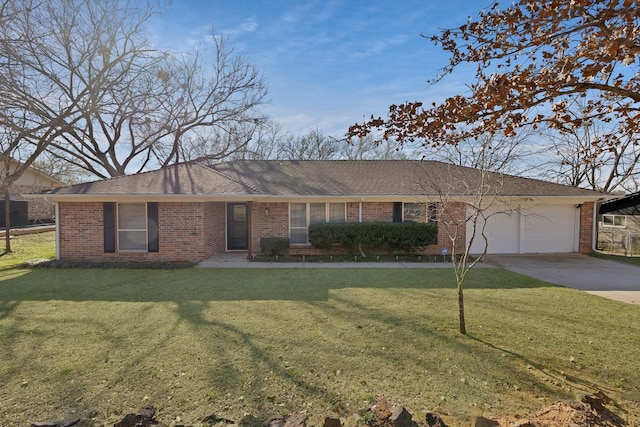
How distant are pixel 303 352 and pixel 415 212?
31.7ft

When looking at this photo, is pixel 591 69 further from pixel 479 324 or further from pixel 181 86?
pixel 181 86

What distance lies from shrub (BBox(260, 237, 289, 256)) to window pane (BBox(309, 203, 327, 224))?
5.04 feet

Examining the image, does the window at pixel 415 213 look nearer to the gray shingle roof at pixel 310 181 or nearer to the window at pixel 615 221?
the gray shingle roof at pixel 310 181

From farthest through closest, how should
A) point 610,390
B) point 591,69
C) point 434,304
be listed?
1. point 434,304
2. point 610,390
3. point 591,69

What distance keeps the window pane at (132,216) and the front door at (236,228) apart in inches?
125

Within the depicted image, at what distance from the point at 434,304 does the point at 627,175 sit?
2488cm

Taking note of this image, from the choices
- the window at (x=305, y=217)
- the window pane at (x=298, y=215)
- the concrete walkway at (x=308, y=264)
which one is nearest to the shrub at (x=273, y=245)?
the concrete walkway at (x=308, y=264)

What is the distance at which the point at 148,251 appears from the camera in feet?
37.3

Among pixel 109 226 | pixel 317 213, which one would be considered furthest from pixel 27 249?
pixel 317 213

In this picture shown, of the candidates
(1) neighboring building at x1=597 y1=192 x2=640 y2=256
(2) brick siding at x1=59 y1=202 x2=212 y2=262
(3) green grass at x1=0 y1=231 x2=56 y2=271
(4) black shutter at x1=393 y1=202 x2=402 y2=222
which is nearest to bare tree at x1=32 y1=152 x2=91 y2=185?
(3) green grass at x1=0 y1=231 x2=56 y2=271

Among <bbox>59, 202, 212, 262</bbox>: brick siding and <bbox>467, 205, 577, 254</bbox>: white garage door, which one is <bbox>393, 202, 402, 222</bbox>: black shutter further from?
<bbox>59, 202, 212, 262</bbox>: brick siding

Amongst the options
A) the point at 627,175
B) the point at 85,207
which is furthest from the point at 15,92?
the point at 627,175

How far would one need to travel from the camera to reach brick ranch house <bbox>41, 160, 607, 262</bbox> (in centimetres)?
1123

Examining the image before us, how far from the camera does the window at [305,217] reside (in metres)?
13.1
